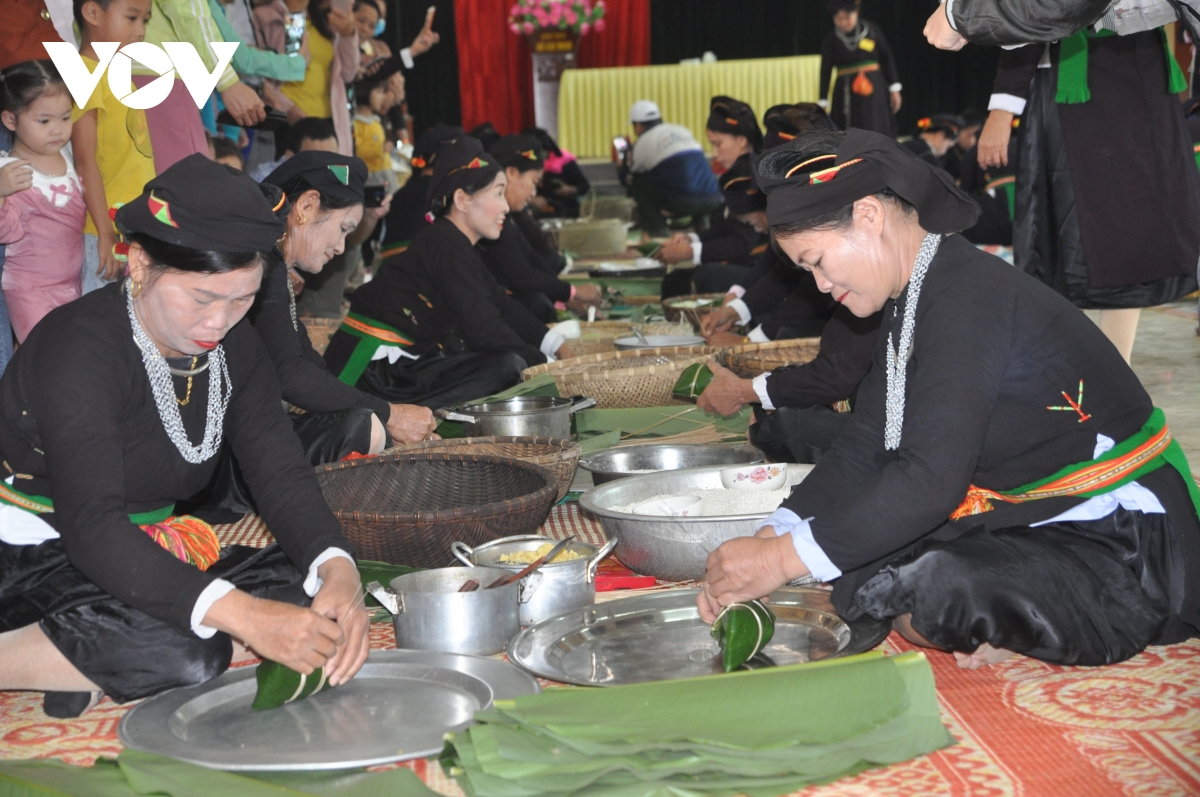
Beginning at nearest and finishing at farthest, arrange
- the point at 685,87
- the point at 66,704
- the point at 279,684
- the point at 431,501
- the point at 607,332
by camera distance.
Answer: the point at 279,684 → the point at 66,704 → the point at 431,501 → the point at 607,332 → the point at 685,87

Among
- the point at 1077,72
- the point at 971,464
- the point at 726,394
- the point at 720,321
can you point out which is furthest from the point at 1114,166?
the point at 971,464

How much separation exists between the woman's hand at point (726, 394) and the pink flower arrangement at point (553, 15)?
9449 mm

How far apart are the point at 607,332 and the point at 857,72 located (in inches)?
203

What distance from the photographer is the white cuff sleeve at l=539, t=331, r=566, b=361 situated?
13.0 ft

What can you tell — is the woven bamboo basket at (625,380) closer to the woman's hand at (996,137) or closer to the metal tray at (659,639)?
the woman's hand at (996,137)

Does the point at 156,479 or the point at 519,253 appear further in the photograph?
the point at 519,253

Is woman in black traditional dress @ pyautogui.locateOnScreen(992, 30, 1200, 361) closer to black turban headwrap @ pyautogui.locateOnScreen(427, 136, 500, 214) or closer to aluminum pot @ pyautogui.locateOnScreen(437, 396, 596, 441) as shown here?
aluminum pot @ pyautogui.locateOnScreen(437, 396, 596, 441)

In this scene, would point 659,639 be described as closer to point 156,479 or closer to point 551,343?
point 156,479

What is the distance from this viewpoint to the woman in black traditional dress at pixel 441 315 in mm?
3697

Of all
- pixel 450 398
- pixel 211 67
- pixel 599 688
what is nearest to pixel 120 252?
pixel 599 688

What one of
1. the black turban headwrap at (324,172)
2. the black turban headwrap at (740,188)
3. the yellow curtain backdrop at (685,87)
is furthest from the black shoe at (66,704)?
the yellow curtain backdrop at (685,87)

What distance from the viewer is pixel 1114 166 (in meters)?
3.02

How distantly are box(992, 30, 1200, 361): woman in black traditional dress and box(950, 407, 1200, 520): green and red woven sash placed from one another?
1.43 metres

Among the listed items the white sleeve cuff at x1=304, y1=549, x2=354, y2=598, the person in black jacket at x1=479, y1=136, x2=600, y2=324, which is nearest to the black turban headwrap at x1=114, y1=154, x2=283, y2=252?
the white sleeve cuff at x1=304, y1=549, x2=354, y2=598
